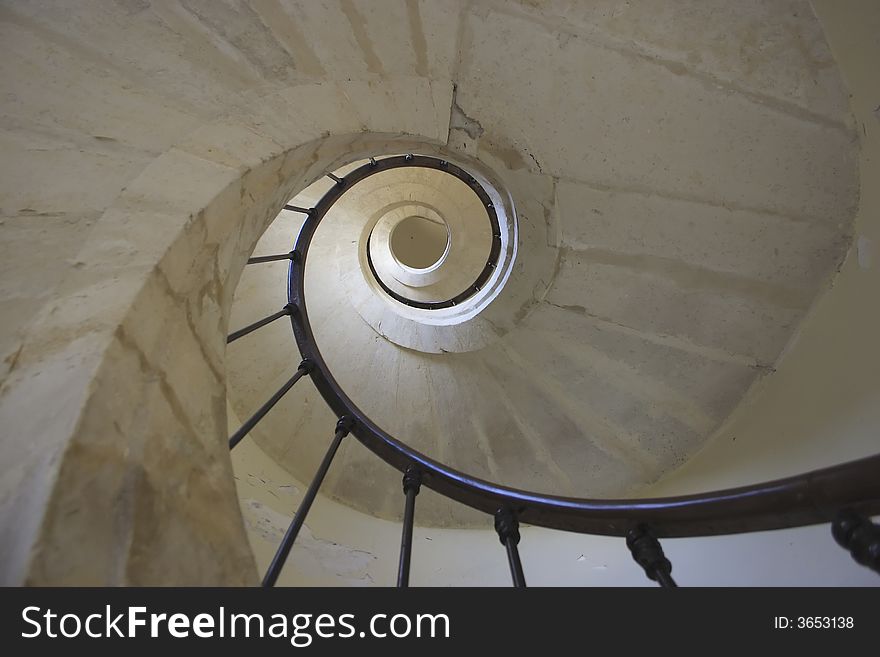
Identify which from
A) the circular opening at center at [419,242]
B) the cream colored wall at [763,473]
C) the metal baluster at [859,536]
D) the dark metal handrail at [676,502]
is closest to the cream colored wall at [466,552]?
the cream colored wall at [763,473]

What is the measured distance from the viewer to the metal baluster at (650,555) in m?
1.31

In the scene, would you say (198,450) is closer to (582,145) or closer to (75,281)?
(75,281)

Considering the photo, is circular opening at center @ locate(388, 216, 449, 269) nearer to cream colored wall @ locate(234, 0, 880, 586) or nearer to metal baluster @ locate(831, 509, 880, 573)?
cream colored wall @ locate(234, 0, 880, 586)

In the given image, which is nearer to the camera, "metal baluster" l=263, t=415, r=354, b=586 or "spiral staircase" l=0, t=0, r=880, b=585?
"spiral staircase" l=0, t=0, r=880, b=585

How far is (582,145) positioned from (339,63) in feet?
4.33

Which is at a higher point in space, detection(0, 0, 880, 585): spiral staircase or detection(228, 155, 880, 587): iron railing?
detection(0, 0, 880, 585): spiral staircase

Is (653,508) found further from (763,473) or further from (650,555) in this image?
(763,473)

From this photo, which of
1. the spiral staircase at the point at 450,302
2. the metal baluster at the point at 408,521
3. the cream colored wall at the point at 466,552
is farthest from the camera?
the cream colored wall at the point at 466,552

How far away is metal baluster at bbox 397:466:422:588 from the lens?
1525 millimetres

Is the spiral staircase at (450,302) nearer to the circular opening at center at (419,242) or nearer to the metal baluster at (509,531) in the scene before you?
the metal baluster at (509,531)

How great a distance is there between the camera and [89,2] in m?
1.76

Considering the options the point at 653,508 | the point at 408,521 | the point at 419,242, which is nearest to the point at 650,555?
the point at 653,508

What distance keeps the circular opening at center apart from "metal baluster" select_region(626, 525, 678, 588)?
7649mm

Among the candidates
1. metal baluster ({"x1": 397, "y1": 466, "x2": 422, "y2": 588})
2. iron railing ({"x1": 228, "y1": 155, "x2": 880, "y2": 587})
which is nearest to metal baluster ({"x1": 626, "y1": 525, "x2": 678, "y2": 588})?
iron railing ({"x1": 228, "y1": 155, "x2": 880, "y2": 587})
